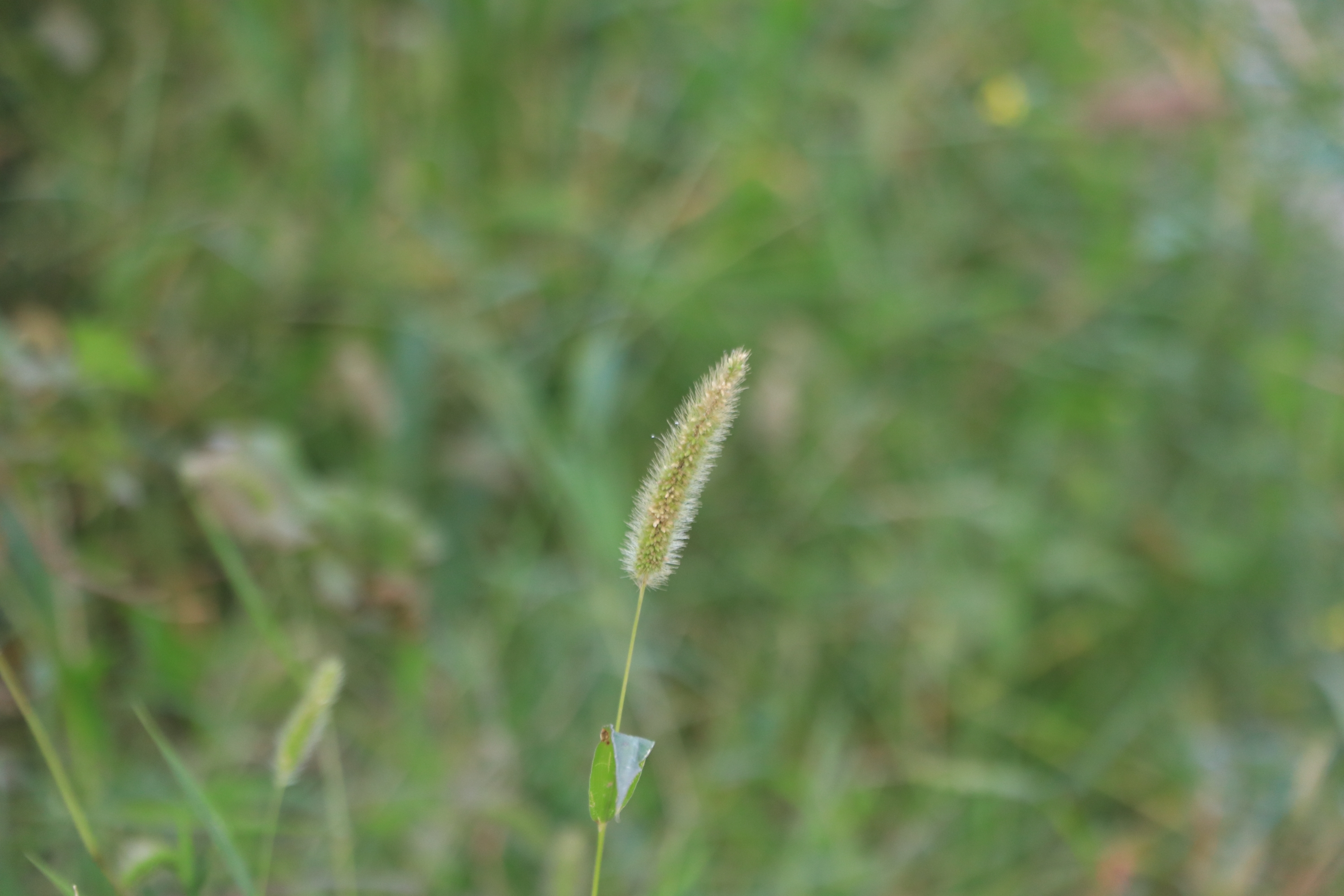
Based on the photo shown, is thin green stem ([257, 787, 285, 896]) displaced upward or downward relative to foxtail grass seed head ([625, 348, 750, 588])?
downward

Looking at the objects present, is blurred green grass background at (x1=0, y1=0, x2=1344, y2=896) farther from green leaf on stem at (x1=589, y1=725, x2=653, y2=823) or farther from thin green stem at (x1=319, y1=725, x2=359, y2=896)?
green leaf on stem at (x1=589, y1=725, x2=653, y2=823)

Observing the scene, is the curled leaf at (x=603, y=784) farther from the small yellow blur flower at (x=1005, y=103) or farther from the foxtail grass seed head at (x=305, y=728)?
the small yellow blur flower at (x=1005, y=103)

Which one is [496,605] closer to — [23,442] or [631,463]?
[631,463]

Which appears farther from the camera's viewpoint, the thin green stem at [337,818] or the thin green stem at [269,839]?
the thin green stem at [337,818]

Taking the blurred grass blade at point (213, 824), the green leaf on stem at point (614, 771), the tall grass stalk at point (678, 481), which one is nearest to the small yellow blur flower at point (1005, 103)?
the tall grass stalk at point (678, 481)

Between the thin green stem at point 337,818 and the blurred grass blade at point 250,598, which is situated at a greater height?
the blurred grass blade at point 250,598

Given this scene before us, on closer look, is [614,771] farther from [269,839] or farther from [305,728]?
[269,839]

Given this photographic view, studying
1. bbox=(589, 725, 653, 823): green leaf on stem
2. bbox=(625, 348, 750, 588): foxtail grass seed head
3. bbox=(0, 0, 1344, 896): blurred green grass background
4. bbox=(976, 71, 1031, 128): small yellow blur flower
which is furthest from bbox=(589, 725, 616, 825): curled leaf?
bbox=(976, 71, 1031, 128): small yellow blur flower
